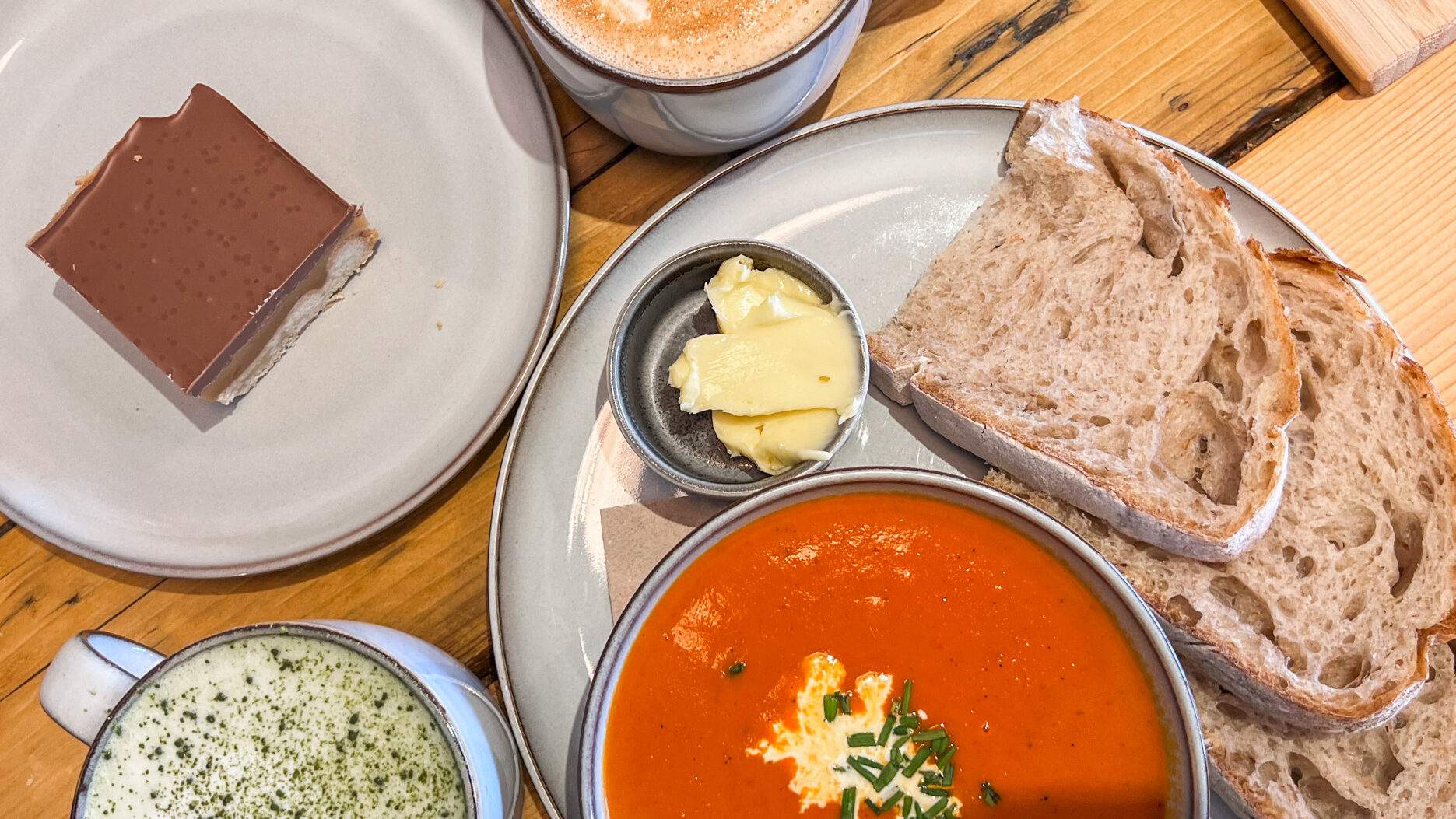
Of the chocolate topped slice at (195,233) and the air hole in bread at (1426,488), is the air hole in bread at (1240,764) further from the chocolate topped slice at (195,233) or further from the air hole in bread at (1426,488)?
the chocolate topped slice at (195,233)

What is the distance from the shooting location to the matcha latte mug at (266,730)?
1.48 meters

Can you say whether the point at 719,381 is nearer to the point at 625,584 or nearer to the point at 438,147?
the point at 625,584

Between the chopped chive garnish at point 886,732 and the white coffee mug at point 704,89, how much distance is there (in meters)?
1.10

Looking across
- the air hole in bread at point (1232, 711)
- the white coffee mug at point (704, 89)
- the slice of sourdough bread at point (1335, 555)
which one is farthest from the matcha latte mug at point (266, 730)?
the air hole in bread at point (1232, 711)

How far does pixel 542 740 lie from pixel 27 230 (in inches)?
63.2

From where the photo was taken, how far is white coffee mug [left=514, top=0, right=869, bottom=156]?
5.00 ft

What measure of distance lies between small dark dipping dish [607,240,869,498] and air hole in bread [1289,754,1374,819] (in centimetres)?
108

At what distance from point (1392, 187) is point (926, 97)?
3.34ft

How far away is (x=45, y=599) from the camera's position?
199 centimetres

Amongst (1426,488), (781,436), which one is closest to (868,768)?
(781,436)

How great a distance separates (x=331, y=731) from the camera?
1513 millimetres

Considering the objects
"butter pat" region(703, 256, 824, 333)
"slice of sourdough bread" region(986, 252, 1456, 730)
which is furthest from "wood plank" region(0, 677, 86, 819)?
"slice of sourdough bread" region(986, 252, 1456, 730)

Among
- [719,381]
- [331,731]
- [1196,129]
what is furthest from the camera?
[1196,129]

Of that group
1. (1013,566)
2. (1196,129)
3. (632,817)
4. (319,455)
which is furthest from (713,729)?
(1196,129)
